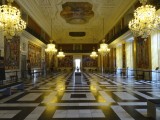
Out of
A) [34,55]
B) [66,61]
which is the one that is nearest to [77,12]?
[34,55]

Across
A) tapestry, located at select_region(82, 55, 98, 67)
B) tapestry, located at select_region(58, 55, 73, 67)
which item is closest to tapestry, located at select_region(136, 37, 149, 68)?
tapestry, located at select_region(82, 55, 98, 67)

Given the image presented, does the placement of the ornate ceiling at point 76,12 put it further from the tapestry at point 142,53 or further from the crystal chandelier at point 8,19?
the crystal chandelier at point 8,19

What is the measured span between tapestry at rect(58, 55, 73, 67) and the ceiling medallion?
15889 mm

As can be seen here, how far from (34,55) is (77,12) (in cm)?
685

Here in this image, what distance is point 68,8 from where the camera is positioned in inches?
838

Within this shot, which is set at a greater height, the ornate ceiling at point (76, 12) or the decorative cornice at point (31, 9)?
the ornate ceiling at point (76, 12)

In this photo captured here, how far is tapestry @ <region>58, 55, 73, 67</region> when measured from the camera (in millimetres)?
41969

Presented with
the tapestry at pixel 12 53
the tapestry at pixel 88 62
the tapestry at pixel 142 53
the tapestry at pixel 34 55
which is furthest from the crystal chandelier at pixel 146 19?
the tapestry at pixel 88 62

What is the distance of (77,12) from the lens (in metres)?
22.9

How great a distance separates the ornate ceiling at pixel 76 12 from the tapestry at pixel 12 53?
3.14 m

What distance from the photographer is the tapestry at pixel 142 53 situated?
629 inches

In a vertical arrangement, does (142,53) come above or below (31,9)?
below

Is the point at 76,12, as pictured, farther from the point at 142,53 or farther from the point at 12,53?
the point at 12,53

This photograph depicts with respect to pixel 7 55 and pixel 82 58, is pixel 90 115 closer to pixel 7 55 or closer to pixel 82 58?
pixel 7 55
